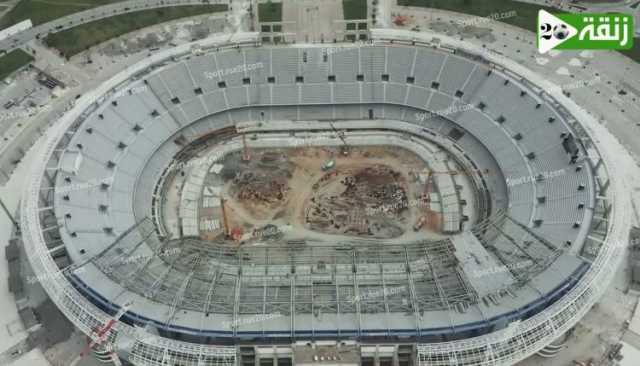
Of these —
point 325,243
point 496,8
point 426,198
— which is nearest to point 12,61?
point 325,243

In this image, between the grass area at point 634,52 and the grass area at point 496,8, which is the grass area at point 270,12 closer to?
the grass area at point 496,8

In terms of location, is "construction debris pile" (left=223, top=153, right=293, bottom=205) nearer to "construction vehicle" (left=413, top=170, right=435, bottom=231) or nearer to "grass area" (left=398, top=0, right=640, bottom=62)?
"construction vehicle" (left=413, top=170, right=435, bottom=231)

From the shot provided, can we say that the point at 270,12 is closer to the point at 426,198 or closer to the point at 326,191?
the point at 326,191

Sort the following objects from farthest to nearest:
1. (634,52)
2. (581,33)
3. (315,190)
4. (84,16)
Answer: (84,16) → (581,33) → (634,52) → (315,190)

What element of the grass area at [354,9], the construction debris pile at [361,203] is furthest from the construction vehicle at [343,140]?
the grass area at [354,9]

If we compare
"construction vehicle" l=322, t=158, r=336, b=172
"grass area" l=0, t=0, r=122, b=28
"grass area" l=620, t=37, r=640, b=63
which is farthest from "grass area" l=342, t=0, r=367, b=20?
"grass area" l=0, t=0, r=122, b=28

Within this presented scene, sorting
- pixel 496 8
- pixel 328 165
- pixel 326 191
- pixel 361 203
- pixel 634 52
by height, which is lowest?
pixel 361 203
